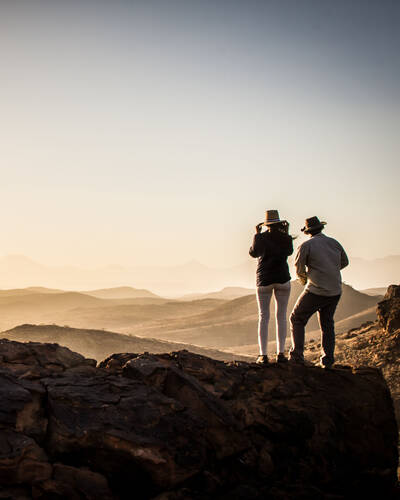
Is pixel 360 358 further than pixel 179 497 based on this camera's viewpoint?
Yes

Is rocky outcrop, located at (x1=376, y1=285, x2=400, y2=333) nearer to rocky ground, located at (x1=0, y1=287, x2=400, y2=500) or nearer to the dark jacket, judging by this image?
rocky ground, located at (x1=0, y1=287, x2=400, y2=500)

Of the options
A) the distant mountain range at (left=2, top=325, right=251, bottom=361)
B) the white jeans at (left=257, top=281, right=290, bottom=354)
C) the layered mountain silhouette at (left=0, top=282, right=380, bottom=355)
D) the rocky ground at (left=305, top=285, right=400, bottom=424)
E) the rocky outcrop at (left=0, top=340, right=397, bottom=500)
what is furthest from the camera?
the layered mountain silhouette at (left=0, top=282, right=380, bottom=355)

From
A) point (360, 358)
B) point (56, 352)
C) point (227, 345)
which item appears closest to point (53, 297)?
point (227, 345)

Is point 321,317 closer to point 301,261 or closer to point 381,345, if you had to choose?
point 301,261

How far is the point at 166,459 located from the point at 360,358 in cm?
1283

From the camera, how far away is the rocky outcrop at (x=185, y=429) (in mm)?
3951

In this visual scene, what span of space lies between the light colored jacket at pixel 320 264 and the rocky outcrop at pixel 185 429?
1.26 meters

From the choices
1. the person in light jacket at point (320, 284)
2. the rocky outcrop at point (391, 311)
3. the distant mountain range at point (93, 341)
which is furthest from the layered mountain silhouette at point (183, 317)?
the person in light jacket at point (320, 284)

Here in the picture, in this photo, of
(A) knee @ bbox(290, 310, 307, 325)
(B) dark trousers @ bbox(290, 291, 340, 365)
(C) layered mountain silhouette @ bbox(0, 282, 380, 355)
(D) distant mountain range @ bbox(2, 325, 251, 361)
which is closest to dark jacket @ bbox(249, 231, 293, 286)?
(B) dark trousers @ bbox(290, 291, 340, 365)

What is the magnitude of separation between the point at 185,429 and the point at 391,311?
45.4 feet

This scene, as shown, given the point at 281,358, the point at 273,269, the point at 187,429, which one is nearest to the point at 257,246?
the point at 273,269

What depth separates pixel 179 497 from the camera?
3.96m

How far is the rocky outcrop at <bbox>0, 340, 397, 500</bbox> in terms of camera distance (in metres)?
3.95

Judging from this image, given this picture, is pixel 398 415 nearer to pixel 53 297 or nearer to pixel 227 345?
pixel 227 345
